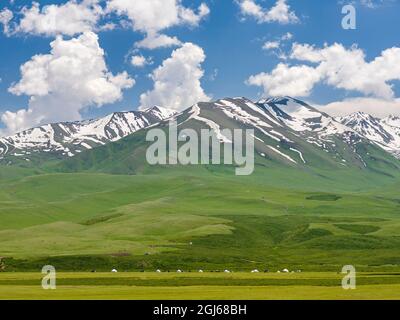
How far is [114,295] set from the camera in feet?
251

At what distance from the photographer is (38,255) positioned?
170 m

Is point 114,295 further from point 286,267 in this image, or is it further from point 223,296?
point 286,267

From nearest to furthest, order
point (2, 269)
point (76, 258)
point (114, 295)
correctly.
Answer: point (114, 295) → point (2, 269) → point (76, 258)

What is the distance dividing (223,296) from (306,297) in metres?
9.06

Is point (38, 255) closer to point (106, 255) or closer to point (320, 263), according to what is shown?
point (106, 255)
